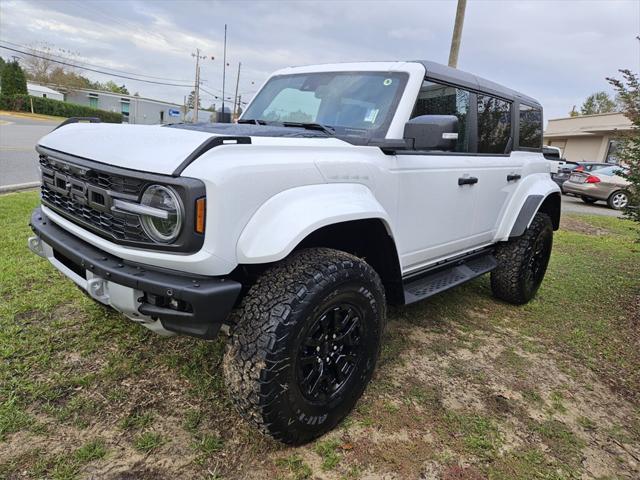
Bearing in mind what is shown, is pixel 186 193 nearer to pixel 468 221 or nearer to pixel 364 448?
pixel 364 448

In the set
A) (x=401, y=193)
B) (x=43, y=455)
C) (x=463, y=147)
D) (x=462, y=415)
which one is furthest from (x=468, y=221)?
(x=43, y=455)

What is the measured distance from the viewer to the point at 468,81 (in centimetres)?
347

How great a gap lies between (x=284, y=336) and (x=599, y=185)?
15.4 meters

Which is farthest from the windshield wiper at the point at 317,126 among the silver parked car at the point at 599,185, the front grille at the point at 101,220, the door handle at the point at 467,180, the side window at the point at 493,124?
the silver parked car at the point at 599,185

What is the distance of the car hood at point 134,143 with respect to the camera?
182cm

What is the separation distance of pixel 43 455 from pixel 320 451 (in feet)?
4.10

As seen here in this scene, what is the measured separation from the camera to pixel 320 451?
2.17 meters

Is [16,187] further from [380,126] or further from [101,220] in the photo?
[380,126]

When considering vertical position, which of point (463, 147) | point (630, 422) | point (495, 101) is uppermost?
point (495, 101)

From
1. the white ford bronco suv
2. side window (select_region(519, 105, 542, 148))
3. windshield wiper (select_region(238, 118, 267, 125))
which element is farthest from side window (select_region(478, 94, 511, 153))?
windshield wiper (select_region(238, 118, 267, 125))

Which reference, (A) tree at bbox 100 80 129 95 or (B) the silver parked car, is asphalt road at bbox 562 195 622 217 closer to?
(B) the silver parked car

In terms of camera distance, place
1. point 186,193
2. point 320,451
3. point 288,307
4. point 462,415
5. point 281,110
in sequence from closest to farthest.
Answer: point 186,193 → point 288,307 → point 320,451 → point 462,415 → point 281,110

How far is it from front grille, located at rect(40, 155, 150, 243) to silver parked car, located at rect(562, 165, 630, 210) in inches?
610

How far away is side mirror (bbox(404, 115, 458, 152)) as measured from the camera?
2371 mm
